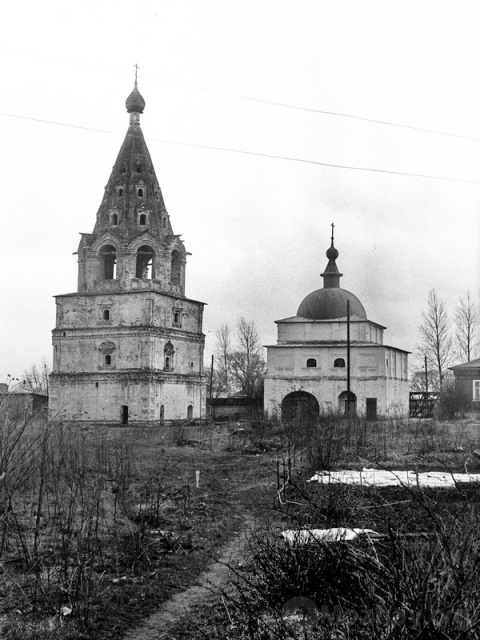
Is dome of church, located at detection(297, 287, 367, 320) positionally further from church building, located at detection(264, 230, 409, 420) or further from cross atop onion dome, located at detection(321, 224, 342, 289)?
cross atop onion dome, located at detection(321, 224, 342, 289)

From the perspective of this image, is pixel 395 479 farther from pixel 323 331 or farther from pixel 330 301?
pixel 330 301

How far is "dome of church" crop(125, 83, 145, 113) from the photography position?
34.2m

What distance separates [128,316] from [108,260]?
361 centimetres

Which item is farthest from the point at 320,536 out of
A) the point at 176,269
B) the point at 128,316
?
the point at 176,269

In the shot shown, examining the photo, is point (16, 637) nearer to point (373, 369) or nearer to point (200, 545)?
point (200, 545)

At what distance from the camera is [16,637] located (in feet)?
14.5

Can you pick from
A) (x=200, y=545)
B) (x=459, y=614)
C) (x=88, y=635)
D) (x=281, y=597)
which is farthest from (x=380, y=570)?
(x=200, y=545)

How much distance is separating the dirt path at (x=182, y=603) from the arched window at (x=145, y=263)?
26.4 metres

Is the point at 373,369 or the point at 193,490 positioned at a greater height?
the point at 373,369

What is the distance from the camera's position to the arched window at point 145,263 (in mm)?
32562

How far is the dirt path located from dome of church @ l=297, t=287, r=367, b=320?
29.4 metres

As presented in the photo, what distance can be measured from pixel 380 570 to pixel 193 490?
781cm

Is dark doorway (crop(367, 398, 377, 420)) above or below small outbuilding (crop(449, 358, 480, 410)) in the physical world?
below

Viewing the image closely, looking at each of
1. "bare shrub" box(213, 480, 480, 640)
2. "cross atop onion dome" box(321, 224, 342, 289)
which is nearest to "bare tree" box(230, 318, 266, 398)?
"cross atop onion dome" box(321, 224, 342, 289)
